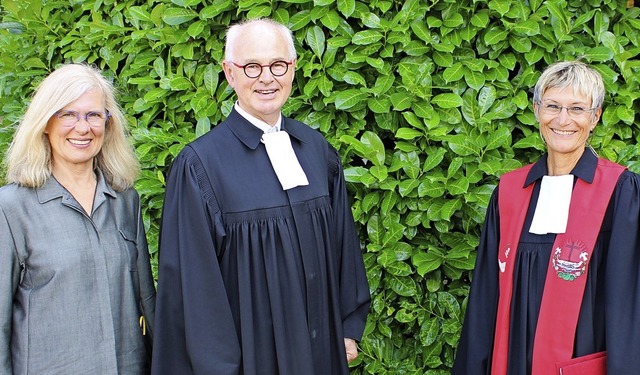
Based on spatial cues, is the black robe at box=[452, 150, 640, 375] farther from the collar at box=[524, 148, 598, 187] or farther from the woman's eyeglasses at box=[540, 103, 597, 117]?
the woman's eyeglasses at box=[540, 103, 597, 117]

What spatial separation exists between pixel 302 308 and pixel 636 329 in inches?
46.0

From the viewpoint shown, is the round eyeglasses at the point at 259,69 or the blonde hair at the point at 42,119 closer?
the blonde hair at the point at 42,119

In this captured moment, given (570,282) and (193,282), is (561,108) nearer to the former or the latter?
(570,282)

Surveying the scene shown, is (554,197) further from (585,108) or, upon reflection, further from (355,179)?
(355,179)

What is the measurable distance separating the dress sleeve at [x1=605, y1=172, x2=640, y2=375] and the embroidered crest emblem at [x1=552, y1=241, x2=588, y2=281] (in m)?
0.09

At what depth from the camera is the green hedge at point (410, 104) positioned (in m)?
2.93

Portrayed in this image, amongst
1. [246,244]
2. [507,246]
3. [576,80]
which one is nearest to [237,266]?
[246,244]

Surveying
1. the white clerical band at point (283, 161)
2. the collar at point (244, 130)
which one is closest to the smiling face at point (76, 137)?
the collar at point (244, 130)

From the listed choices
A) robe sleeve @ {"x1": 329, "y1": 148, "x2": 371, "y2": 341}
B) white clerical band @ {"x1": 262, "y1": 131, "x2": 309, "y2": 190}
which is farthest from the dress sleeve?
white clerical band @ {"x1": 262, "y1": 131, "x2": 309, "y2": 190}

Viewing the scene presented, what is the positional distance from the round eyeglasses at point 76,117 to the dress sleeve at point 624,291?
1.87 metres

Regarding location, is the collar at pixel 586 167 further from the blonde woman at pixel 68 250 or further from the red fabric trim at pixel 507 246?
the blonde woman at pixel 68 250

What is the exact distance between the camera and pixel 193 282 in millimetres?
2342

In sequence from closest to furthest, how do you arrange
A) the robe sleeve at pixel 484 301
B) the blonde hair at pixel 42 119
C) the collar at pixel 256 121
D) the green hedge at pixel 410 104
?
the blonde hair at pixel 42 119
the collar at pixel 256 121
the robe sleeve at pixel 484 301
the green hedge at pixel 410 104

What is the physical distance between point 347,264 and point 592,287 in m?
0.95
